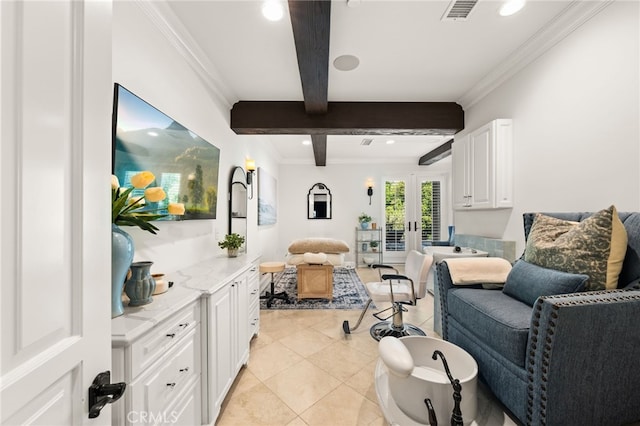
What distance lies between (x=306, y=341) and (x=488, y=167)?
2554mm

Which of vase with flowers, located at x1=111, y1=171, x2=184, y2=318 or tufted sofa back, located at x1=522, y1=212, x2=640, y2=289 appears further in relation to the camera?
tufted sofa back, located at x1=522, y1=212, x2=640, y2=289

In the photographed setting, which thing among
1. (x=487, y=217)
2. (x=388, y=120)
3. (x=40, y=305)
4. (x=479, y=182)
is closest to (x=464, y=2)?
(x=388, y=120)

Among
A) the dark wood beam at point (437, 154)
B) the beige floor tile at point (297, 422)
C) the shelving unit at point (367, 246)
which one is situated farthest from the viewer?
the shelving unit at point (367, 246)

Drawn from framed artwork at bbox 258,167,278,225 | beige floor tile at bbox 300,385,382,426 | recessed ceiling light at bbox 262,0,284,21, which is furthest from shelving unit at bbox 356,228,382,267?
recessed ceiling light at bbox 262,0,284,21

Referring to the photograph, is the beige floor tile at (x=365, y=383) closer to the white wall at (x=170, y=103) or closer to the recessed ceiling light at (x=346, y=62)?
the white wall at (x=170, y=103)

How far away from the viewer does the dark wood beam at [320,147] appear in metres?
4.07

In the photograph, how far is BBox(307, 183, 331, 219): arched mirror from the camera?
627cm

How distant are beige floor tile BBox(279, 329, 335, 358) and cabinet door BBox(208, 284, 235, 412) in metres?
0.76

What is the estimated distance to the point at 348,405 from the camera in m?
1.75

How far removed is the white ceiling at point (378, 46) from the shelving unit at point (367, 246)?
3.60 metres

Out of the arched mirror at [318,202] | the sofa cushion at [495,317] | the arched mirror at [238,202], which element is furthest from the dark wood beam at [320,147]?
the sofa cushion at [495,317]

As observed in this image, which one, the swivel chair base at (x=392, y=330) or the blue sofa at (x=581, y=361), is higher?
the blue sofa at (x=581, y=361)

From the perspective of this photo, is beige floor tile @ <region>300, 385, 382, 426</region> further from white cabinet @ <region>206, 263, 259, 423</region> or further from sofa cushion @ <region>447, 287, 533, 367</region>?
sofa cushion @ <region>447, 287, 533, 367</region>

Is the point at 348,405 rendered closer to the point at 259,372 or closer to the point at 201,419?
the point at 259,372
